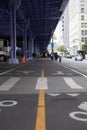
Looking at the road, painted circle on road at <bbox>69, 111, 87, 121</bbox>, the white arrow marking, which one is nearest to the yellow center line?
the road

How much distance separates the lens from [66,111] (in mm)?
8609

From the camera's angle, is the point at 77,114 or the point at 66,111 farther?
the point at 66,111

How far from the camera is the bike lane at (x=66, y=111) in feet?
23.2

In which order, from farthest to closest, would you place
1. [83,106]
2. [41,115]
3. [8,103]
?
[8,103], [83,106], [41,115]

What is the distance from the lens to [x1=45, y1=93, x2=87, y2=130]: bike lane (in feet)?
23.2

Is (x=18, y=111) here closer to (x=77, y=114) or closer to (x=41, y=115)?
(x=41, y=115)

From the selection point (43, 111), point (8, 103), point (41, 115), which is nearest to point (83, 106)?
point (43, 111)

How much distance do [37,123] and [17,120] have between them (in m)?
0.55

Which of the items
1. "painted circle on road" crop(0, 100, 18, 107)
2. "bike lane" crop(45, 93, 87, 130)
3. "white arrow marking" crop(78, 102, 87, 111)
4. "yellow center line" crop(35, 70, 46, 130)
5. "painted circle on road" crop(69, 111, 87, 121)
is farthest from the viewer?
"painted circle on road" crop(0, 100, 18, 107)

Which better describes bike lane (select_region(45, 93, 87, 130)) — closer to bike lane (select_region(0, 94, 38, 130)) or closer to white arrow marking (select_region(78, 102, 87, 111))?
white arrow marking (select_region(78, 102, 87, 111))

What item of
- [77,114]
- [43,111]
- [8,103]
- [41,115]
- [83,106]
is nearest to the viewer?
[41,115]

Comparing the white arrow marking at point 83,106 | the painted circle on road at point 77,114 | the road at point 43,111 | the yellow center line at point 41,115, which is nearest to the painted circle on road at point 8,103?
the road at point 43,111

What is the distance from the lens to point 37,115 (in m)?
8.08

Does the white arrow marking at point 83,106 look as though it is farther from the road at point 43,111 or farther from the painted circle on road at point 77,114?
the painted circle on road at point 77,114
